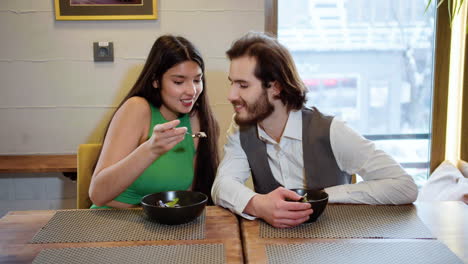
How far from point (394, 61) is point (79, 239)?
7.49ft

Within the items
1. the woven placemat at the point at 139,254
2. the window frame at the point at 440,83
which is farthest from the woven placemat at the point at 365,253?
the window frame at the point at 440,83

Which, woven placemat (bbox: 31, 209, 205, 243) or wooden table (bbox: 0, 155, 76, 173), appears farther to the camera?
wooden table (bbox: 0, 155, 76, 173)

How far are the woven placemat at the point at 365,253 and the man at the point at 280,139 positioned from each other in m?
0.35

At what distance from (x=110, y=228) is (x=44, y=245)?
0.17m

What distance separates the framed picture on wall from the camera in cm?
243

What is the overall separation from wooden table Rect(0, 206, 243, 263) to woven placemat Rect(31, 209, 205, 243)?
0.08ft

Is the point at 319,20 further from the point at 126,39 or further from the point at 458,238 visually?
the point at 458,238

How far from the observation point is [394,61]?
2.79 m

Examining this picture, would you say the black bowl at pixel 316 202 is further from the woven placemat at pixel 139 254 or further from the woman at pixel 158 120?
the woman at pixel 158 120

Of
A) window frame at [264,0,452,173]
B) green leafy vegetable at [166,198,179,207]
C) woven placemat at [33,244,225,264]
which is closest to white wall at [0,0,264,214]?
window frame at [264,0,452,173]

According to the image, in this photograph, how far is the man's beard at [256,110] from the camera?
63.9 inches

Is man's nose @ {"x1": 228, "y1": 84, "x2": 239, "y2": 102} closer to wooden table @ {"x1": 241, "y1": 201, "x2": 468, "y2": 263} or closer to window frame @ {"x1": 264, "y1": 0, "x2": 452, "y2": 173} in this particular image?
wooden table @ {"x1": 241, "y1": 201, "x2": 468, "y2": 263}

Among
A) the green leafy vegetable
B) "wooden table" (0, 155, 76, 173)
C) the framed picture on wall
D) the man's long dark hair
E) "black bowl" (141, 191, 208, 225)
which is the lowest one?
"wooden table" (0, 155, 76, 173)

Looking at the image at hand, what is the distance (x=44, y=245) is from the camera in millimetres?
1118
